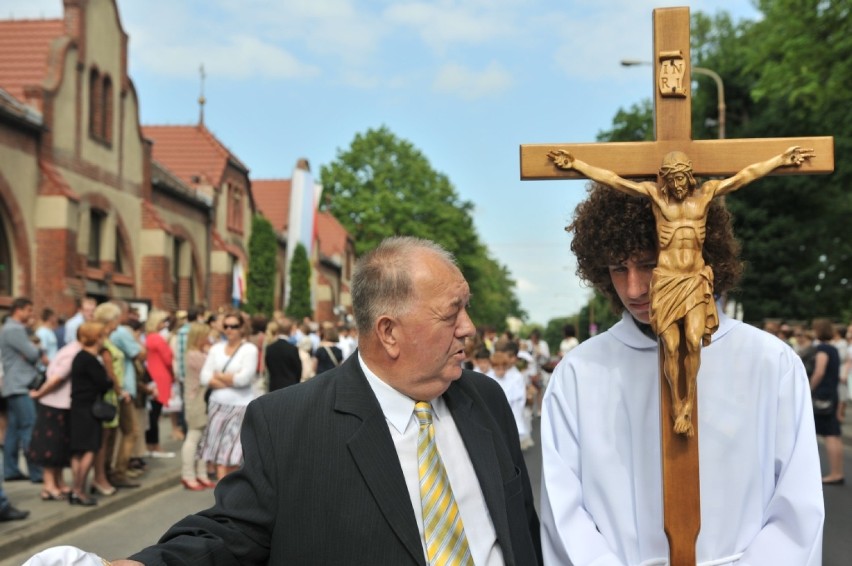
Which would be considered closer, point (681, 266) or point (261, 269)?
point (681, 266)

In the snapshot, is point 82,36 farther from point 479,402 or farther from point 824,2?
point 479,402

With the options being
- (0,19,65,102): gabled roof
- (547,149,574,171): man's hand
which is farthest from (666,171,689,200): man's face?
(0,19,65,102): gabled roof

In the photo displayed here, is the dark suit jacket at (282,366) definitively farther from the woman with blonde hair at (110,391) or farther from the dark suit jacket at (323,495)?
the dark suit jacket at (323,495)

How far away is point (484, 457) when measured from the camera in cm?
313

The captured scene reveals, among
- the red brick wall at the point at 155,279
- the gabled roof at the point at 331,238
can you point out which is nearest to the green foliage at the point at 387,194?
the gabled roof at the point at 331,238

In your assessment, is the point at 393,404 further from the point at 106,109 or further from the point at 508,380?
the point at 106,109

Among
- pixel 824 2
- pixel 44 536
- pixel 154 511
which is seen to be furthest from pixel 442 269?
pixel 824 2

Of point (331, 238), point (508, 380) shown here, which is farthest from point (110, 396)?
point (331, 238)

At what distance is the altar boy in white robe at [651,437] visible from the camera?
2.89 m

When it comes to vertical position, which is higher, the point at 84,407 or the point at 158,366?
the point at 158,366

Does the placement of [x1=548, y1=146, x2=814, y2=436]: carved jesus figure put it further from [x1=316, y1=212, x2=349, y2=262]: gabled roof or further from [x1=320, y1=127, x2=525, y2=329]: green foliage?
[x1=316, y1=212, x2=349, y2=262]: gabled roof

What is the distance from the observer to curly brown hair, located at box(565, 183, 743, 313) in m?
2.98

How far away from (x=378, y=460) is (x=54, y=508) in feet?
26.4

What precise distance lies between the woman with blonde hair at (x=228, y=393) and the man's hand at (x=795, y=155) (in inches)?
340
